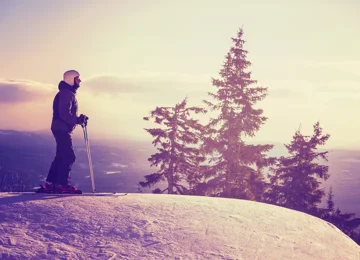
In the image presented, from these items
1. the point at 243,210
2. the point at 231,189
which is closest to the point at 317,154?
the point at 231,189

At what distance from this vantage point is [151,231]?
5.94 meters

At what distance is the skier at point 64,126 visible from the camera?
7844 mm

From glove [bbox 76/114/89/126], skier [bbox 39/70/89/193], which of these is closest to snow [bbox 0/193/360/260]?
skier [bbox 39/70/89/193]

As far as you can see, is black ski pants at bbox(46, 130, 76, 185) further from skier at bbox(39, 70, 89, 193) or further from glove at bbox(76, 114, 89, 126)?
glove at bbox(76, 114, 89, 126)

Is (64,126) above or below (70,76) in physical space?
below

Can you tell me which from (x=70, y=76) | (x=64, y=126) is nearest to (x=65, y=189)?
(x=64, y=126)

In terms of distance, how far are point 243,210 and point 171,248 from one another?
324 centimetres

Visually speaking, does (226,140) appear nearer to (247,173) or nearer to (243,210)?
(247,173)

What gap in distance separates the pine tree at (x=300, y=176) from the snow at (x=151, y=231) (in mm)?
16027

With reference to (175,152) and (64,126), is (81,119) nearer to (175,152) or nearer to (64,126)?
(64,126)

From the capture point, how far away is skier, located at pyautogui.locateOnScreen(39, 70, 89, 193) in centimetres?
784

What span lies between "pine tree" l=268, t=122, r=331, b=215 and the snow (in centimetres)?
1603

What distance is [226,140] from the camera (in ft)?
71.6

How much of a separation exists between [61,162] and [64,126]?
967 millimetres
